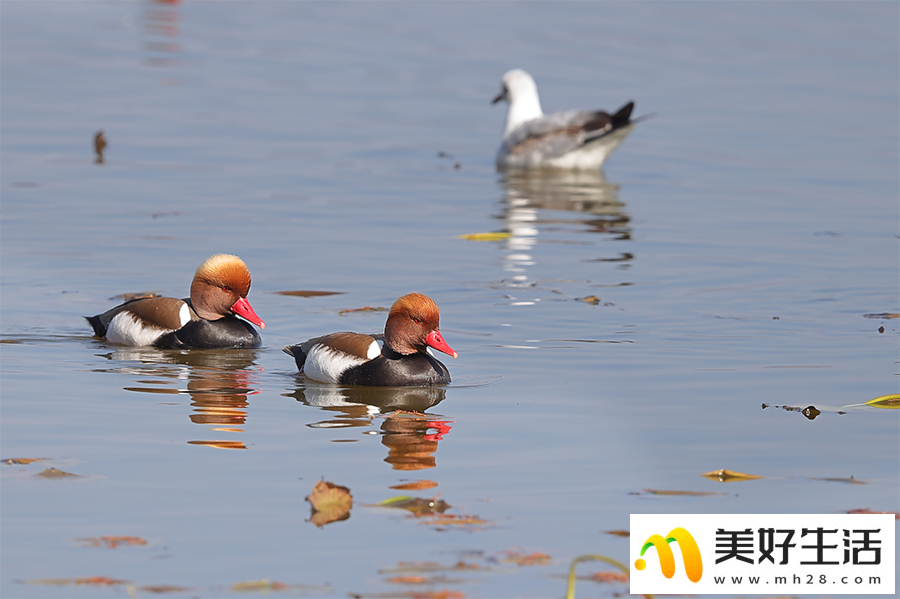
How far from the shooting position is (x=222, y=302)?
10.7 meters

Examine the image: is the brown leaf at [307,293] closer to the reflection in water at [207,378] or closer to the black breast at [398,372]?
the reflection in water at [207,378]

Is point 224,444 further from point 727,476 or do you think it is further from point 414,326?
point 727,476

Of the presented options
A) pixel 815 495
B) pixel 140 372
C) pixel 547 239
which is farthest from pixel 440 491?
pixel 547 239

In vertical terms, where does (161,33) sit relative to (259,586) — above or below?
above

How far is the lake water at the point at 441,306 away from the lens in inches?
243

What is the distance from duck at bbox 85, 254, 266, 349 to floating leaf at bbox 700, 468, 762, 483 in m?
4.59

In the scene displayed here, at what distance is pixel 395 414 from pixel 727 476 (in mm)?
2398

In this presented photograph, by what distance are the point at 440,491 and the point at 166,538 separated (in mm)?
1476

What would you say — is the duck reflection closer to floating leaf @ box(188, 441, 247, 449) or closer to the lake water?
the lake water

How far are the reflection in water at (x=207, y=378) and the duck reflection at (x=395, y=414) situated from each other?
19.6 inches

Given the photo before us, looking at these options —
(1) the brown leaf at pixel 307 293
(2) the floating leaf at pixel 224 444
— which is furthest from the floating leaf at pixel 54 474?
(1) the brown leaf at pixel 307 293

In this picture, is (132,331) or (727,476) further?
(132,331)

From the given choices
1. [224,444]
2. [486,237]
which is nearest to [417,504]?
[224,444]

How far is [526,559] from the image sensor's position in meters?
5.72
